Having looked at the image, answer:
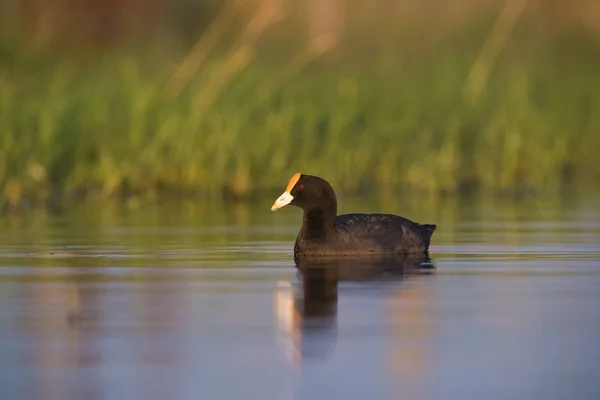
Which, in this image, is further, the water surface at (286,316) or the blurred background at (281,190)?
the blurred background at (281,190)

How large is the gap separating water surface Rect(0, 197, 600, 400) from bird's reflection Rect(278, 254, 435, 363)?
0.9 inches

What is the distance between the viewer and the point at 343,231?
13.9m

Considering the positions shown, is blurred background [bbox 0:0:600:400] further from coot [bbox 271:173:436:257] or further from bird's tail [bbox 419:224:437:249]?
coot [bbox 271:173:436:257]

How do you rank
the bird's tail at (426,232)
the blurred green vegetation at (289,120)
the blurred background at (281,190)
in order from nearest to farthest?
the blurred background at (281,190), the bird's tail at (426,232), the blurred green vegetation at (289,120)

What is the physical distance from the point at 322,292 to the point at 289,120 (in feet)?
30.7

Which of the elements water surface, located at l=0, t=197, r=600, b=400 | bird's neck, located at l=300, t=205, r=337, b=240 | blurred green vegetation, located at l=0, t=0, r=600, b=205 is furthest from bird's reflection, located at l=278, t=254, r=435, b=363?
blurred green vegetation, located at l=0, t=0, r=600, b=205

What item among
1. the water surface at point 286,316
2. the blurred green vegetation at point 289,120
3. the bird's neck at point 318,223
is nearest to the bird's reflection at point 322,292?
the water surface at point 286,316

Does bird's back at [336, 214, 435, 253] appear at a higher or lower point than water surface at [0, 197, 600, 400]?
higher

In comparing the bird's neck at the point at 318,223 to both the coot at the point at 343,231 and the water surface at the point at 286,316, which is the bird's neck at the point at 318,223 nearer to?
the coot at the point at 343,231

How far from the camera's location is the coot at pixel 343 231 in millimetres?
13781

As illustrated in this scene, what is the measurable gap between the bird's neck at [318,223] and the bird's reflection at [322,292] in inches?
10.1

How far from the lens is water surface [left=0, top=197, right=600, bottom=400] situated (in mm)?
7707

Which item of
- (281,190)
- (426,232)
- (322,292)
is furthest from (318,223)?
(281,190)

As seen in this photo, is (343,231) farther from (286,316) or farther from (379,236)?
(286,316)
